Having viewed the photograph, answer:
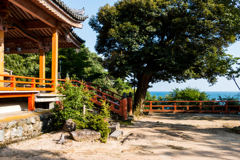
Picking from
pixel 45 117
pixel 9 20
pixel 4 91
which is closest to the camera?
pixel 4 91

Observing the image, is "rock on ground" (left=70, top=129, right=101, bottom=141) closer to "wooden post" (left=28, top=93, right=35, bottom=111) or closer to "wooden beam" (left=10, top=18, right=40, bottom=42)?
"wooden post" (left=28, top=93, right=35, bottom=111)

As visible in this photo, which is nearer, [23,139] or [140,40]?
[23,139]

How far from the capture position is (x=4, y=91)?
5.91 meters

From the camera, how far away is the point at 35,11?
7.30 m

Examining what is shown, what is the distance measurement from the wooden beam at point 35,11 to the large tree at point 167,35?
390cm

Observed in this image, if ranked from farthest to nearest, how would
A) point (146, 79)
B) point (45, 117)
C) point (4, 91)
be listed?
1. point (146, 79)
2. point (45, 117)
3. point (4, 91)

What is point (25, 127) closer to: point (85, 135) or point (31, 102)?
point (31, 102)

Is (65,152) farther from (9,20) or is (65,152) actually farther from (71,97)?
(9,20)

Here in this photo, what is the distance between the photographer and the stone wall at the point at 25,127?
5.38 metres

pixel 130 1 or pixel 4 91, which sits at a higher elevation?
pixel 130 1

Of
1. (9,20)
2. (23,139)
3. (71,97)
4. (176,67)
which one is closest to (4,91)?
(23,139)

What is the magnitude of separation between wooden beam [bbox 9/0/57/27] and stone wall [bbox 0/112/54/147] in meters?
3.86

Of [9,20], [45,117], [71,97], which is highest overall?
[9,20]

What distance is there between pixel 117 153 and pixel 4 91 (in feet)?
13.1
